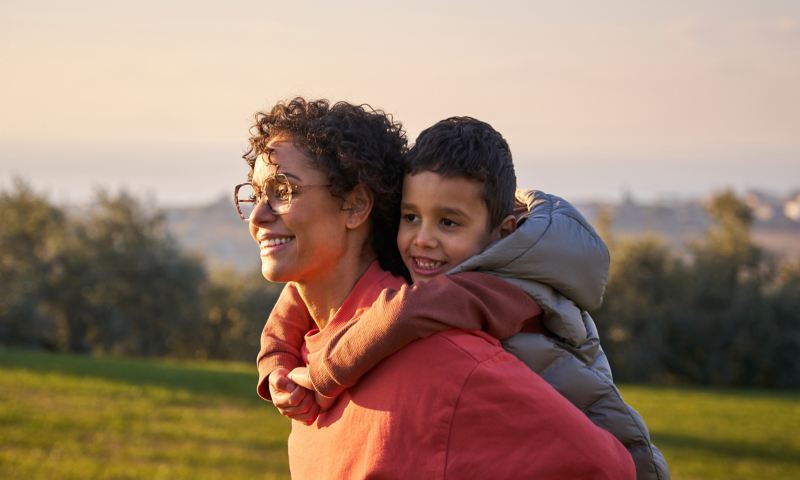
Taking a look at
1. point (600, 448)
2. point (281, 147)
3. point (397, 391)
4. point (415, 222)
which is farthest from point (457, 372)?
point (281, 147)

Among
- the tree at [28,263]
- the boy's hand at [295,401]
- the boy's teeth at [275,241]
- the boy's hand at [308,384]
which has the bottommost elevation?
the tree at [28,263]

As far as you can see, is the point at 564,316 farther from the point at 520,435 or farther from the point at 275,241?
the point at 275,241

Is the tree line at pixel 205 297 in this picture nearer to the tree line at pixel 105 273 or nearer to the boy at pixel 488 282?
the tree line at pixel 105 273

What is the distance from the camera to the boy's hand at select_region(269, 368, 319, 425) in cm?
315

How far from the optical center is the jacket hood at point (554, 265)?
2.89 meters

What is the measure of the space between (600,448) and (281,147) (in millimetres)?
1405

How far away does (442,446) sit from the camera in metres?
2.71

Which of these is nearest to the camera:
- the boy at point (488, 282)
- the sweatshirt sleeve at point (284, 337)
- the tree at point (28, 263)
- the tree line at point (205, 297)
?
the boy at point (488, 282)

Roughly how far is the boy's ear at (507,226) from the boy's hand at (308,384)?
2.48 feet

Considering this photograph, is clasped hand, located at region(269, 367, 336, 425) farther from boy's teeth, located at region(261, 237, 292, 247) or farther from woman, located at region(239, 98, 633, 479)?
boy's teeth, located at region(261, 237, 292, 247)

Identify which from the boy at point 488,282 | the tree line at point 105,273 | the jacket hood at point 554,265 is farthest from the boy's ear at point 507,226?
the tree line at point 105,273

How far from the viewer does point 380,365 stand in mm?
2881

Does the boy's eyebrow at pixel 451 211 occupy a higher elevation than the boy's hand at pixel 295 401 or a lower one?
higher

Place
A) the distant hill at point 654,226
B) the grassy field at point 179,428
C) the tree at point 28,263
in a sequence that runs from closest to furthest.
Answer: the grassy field at point 179,428 → the tree at point 28,263 → the distant hill at point 654,226
